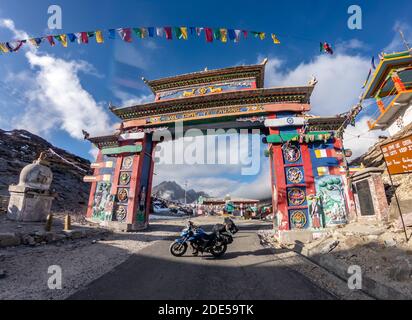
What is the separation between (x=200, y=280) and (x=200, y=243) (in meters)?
2.26

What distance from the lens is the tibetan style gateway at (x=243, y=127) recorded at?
10594mm

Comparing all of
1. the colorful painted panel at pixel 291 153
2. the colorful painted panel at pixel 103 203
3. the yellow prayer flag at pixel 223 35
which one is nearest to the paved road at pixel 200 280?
the colorful painted panel at pixel 291 153

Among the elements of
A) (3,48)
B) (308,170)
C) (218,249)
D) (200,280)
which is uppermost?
(3,48)

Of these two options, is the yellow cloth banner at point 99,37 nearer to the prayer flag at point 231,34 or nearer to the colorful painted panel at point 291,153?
the prayer flag at point 231,34

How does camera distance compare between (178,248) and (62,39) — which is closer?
(178,248)

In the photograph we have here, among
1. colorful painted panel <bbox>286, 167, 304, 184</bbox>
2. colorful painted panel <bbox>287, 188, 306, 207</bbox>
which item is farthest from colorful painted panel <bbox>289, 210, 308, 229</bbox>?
colorful painted panel <bbox>286, 167, 304, 184</bbox>

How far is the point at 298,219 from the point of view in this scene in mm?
10516

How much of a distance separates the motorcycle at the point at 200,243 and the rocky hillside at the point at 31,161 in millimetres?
13377

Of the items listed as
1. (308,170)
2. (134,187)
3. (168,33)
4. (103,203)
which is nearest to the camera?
(168,33)

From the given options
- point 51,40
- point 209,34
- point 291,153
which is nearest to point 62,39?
point 51,40

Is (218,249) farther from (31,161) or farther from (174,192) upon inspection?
(174,192)
